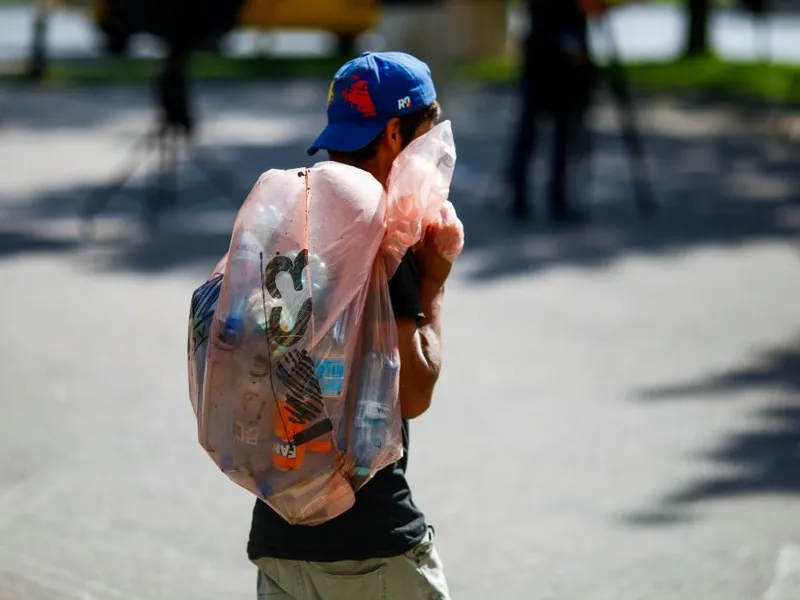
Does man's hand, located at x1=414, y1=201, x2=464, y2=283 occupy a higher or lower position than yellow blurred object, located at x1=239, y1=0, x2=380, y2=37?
higher

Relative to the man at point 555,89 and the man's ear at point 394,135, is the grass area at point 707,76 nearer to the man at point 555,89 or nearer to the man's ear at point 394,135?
the man at point 555,89

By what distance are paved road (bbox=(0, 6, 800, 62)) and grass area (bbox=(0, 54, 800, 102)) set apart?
4.24 ft

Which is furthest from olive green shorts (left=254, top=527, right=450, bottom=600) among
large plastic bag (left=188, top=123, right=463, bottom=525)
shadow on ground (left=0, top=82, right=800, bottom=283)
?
shadow on ground (left=0, top=82, right=800, bottom=283)

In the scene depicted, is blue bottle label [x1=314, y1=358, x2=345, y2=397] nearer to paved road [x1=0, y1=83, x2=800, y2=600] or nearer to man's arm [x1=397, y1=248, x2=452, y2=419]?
man's arm [x1=397, y1=248, x2=452, y2=419]

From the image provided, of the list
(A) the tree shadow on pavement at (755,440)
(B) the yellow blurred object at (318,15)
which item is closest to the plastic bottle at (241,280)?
(A) the tree shadow on pavement at (755,440)

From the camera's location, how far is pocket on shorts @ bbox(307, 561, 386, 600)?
2.76 metres

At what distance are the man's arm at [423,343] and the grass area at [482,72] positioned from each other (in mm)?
13748

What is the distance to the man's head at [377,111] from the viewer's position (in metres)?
2.75

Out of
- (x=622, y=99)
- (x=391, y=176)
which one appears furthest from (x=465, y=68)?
(x=391, y=176)

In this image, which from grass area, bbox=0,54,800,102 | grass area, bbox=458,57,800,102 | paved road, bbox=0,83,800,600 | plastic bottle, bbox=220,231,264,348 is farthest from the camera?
grass area, bbox=0,54,800,102

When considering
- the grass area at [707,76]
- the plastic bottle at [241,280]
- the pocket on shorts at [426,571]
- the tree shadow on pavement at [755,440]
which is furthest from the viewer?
the grass area at [707,76]

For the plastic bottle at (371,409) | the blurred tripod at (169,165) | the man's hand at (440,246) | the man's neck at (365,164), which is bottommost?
the blurred tripod at (169,165)

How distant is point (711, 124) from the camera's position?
14.5 m

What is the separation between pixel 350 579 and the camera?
276cm
